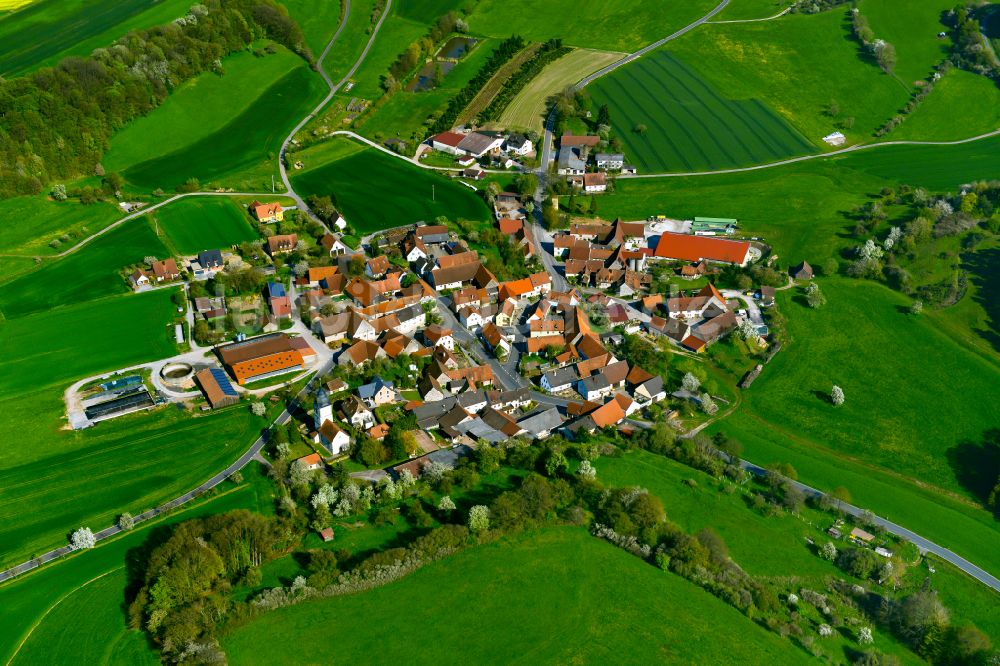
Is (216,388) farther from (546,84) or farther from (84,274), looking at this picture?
(546,84)

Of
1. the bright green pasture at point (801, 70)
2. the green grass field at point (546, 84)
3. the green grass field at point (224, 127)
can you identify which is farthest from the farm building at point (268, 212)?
the bright green pasture at point (801, 70)

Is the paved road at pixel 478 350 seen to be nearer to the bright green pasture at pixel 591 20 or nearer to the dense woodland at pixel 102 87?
the dense woodland at pixel 102 87

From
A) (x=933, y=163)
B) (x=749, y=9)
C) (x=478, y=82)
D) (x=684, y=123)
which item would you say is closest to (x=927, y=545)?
(x=933, y=163)

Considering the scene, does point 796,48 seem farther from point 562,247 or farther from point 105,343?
point 105,343

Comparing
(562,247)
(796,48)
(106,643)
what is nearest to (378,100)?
(562,247)

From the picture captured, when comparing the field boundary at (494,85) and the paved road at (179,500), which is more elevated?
the field boundary at (494,85)

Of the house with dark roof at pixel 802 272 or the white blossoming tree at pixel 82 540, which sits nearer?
the white blossoming tree at pixel 82 540
